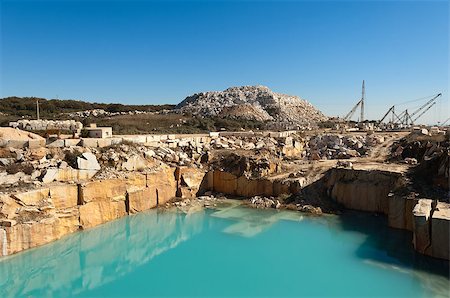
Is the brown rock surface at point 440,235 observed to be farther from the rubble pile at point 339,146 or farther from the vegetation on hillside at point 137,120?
the vegetation on hillside at point 137,120

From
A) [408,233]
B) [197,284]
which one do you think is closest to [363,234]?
[408,233]

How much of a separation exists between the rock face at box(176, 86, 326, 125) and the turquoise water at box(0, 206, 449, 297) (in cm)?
3021

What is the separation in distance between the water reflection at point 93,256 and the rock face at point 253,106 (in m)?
30.6

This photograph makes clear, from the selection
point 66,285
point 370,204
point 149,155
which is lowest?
point 66,285

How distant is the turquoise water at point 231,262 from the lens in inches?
377

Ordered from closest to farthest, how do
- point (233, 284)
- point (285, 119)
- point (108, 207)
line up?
point (233, 284)
point (108, 207)
point (285, 119)

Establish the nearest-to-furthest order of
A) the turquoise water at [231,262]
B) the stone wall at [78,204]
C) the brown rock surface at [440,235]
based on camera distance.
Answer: the turquoise water at [231,262] → the brown rock surface at [440,235] → the stone wall at [78,204]

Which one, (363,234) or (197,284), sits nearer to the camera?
(197,284)

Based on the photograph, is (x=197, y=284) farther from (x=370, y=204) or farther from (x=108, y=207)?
(x=370, y=204)

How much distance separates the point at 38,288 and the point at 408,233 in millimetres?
13208

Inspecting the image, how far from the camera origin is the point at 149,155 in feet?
61.2

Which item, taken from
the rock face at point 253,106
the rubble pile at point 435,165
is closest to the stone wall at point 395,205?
the rubble pile at point 435,165

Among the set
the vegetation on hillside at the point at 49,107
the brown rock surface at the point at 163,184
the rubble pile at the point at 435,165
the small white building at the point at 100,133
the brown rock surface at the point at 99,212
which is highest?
the vegetation on hillside at the point at 49,107

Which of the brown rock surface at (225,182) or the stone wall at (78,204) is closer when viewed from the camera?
the stone wall at (78,204)
